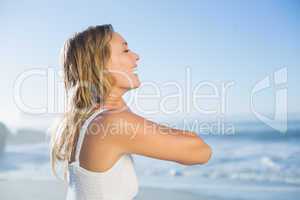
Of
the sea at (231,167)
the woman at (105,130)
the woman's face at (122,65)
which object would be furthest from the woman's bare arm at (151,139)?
the sea at (231,167)

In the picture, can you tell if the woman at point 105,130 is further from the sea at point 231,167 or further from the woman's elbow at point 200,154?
the sea at point 231,167

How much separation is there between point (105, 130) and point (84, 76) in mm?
163

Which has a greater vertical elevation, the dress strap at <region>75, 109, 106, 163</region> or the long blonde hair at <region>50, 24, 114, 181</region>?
the long blonde hair at <region>50, 24, 114, 181</region>

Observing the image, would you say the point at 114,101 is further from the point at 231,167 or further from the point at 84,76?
the point at 231,167

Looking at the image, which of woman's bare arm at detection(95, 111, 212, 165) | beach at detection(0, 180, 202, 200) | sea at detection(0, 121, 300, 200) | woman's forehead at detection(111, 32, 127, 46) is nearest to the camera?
woman's bare arm at detection(95, 111, 212, 165)

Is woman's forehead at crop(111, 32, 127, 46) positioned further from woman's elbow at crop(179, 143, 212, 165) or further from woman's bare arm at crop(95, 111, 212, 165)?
woman's elbow at crop(179, 143, 212, 165)

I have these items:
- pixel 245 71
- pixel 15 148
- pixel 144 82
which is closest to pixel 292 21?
pixel 245 71

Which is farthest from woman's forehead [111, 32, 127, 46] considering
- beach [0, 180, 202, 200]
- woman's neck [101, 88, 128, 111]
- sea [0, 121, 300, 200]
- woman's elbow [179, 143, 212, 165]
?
sea [0, 121, 300, 200]

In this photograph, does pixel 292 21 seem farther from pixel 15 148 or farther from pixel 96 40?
pixel 96 40

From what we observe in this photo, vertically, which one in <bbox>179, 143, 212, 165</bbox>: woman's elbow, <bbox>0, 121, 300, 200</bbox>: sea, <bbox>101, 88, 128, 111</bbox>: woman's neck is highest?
<bbox>101, 88, 128, 111</bbox>: woman's neck

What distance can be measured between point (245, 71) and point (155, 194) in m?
2.47

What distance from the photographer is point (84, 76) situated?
0.97 metres

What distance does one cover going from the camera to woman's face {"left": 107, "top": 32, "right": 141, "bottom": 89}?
960 mm

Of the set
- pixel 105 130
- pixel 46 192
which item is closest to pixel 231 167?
pixel 46 192
